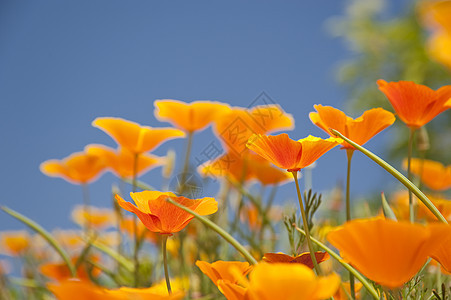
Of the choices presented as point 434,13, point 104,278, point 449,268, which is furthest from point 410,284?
point 104,278

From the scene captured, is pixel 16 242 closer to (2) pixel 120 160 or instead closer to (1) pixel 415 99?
(2) pixel 120 160

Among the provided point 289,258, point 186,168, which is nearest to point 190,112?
point 186,168

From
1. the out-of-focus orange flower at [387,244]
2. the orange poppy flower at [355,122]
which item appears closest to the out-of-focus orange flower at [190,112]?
the orange poppy flower at [355,122]

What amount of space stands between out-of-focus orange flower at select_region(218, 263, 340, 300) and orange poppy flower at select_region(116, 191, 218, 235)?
0.09 m

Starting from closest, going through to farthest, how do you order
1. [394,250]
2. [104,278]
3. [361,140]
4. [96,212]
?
[394,250], [361,140], [104,278], [96,212]

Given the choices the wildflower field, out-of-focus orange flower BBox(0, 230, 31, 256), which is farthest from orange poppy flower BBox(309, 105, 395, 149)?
out-of-focus orange flower BBox(0, 230, 31, 256)

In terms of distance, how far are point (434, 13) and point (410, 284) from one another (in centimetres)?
18

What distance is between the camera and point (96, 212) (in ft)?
3.21

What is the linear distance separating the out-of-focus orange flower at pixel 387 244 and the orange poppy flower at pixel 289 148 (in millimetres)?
89

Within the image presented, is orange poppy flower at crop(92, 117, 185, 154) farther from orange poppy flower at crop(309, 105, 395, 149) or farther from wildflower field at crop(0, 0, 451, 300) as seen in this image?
orange poppy flower at crop(309, 105, 395, 149)

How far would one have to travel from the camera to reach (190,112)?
587 mm

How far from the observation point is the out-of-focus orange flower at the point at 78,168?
65cm

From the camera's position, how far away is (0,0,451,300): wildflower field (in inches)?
7.9

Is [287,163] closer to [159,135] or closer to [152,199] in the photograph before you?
[152,199]
